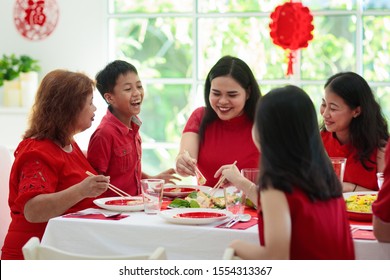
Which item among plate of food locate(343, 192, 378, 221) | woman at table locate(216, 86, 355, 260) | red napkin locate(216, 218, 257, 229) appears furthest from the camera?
plate of food locate(343, 192, 378, 221)

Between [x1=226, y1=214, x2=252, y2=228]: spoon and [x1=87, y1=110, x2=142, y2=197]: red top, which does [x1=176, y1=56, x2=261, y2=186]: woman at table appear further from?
[x1=226, y1=214, x2=252, y2=228]: spoon

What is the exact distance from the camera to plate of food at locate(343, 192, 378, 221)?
91.8 inches

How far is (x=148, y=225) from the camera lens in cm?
224

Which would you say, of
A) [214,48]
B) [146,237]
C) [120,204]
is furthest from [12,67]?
[146,237]

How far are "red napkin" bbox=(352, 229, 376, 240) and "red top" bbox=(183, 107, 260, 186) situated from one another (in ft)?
3.44

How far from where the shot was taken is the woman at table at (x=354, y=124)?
9.78ft

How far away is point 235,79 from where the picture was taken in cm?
315

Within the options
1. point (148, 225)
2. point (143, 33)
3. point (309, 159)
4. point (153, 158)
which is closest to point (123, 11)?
point (143, 33)

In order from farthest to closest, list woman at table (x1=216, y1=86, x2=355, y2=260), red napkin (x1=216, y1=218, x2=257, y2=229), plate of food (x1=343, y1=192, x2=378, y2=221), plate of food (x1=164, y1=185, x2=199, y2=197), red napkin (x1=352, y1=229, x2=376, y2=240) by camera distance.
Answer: plate of food (x1=164, y1=185, x2=199, y2=197), plate of food (x1=343, y1=192, x2=378, y2=221), red napkin (x1=216, y1=218, x2=257, y2=229), red napkin (x1=352, y1=229, x2=376, y2=240), woman at table (x1=216, y1=86, x2=355, y2=260)

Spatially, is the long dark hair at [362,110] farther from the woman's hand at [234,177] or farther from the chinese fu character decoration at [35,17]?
the chinese fu character decoration at [35,17]

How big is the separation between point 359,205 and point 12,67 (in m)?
3.55

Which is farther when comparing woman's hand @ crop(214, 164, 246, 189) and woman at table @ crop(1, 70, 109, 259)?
woman at table @ crop(1, 70, 109, 259)

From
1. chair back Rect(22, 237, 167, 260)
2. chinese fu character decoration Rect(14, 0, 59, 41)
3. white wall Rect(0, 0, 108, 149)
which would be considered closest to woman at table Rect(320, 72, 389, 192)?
chair back Rect(22, 237, 167, 260)

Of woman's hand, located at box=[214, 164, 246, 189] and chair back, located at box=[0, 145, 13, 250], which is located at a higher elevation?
woman's hand, located at box=[214, 164, 246, 189]
